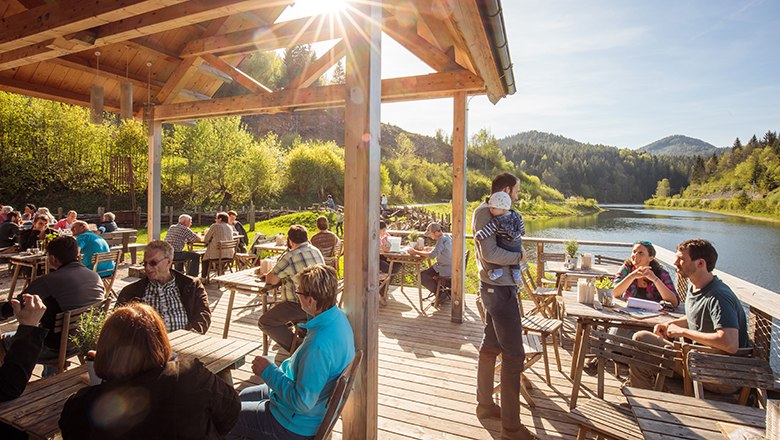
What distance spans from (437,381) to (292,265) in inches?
64.6

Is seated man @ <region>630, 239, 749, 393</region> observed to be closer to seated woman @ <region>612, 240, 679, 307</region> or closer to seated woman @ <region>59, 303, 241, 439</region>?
seated woman @ <region>612, 240, 679, 307</region>

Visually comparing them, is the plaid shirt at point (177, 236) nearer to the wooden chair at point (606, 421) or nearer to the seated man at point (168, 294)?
the seated man at point (168, 294)

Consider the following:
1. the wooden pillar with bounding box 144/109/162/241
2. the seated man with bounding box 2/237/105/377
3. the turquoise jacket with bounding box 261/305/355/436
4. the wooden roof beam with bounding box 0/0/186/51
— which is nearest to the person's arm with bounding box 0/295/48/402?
the turquoise jacket with bounding box 261/305/355/436

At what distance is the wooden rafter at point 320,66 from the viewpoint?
468 cm

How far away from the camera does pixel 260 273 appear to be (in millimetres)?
4148

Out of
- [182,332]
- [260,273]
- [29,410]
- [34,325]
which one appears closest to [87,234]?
[260,273]

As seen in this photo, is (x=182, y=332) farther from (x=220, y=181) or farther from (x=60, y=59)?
(x=220, y=181)

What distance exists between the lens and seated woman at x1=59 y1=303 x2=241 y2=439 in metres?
1.13

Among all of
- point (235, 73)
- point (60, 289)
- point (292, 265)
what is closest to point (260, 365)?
point (292, 265)

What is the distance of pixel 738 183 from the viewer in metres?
59.3

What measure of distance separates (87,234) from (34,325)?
12.9 ft

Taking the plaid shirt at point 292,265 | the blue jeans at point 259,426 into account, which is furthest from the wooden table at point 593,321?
the plaid shirt at point 292,265

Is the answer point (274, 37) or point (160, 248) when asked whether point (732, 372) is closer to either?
point (160, 248)

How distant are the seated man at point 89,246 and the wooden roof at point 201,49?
190 centimetres
